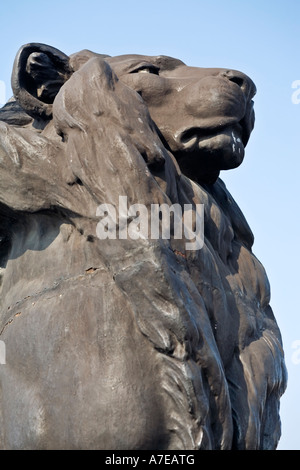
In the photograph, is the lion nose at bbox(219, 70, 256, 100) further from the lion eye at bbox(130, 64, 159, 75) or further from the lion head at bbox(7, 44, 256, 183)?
the lion eye at bbox(130, 64, 159, 75)

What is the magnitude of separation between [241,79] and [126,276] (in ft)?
4.28

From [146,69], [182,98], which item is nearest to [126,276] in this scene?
[182,98]

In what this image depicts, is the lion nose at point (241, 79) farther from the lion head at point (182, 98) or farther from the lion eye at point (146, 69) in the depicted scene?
the lion eye at point (146, 69)

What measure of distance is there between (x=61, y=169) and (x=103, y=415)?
3.59 feet

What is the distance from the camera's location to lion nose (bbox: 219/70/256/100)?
4887 mm

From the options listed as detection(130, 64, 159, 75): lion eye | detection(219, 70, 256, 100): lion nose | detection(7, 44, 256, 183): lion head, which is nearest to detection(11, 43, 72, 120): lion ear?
detection(7, 44, 256, 183): lion head

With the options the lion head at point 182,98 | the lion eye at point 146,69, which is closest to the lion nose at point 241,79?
the lion head at point 182,98

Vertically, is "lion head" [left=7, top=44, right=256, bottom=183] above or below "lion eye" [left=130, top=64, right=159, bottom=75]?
below

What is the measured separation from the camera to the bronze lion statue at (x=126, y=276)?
4.04m

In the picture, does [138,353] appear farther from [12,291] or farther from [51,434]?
[12,291]

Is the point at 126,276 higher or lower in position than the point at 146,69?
lower

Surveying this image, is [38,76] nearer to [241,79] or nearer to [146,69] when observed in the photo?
[146,69]

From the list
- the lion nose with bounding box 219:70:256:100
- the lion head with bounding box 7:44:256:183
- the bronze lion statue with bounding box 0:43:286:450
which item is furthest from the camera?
the lion nose with bounding box 219:70:256:100

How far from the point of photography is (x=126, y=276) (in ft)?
13.5
